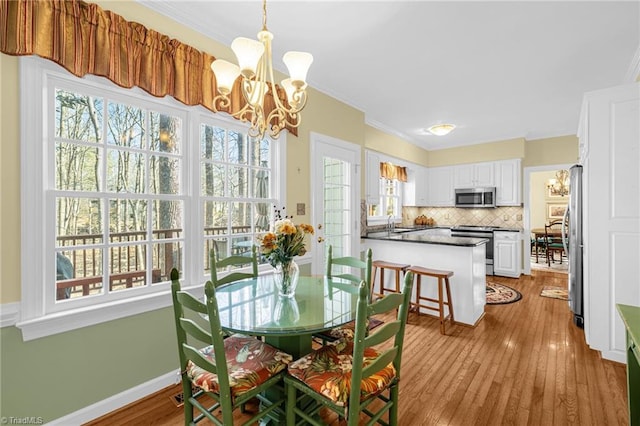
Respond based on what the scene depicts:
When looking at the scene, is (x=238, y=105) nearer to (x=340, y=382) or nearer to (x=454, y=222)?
(x=340, y=382)

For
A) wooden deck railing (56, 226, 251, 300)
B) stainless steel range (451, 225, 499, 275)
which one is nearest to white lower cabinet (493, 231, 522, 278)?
stainless steel range (451, 225, 499, 275)

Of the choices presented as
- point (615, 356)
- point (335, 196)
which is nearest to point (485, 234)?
point (615, 356)

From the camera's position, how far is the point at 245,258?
95.2 inches

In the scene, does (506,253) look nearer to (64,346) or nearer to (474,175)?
(474,175)

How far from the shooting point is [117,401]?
6.41ft

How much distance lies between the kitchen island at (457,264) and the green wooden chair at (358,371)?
7.36 feet

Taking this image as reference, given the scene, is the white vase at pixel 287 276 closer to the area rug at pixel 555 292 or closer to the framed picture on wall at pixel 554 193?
the area rug at pixel 555 292

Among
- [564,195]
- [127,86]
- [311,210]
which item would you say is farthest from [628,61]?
[564,195]

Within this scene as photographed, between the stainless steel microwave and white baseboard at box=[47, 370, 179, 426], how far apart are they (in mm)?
5991

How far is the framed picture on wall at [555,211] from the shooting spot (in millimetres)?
8914

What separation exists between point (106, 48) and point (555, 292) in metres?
6.30

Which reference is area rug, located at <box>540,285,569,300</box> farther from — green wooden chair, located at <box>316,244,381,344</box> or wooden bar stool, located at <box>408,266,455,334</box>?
green wooden chair, located at <box>316,244,381,344</box>

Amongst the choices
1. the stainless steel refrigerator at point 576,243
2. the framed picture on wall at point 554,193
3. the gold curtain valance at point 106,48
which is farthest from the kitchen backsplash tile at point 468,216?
the gold curtain valance at point 106,48

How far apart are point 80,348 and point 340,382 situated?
163 centimetres
